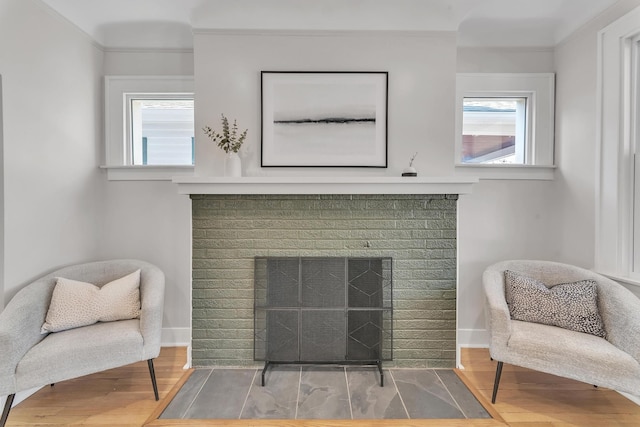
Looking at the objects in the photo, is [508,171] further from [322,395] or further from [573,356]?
[322,395]

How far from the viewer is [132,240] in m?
2.79

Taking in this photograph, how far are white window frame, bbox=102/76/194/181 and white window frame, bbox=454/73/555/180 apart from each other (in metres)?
2.17

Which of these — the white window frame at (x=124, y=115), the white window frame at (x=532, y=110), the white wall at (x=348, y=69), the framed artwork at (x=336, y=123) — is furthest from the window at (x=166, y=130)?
the white window frame at (x=532, y=110)

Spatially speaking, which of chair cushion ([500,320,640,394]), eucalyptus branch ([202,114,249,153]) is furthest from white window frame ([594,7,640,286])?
eucalyptus branch ([202,114,249,153])

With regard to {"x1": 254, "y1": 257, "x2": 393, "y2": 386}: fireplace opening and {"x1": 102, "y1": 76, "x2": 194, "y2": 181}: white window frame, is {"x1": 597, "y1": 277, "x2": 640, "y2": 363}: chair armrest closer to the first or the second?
{"x1": 254, "y1": 257, "x2": 393, "y2": 386}: fireplace opening

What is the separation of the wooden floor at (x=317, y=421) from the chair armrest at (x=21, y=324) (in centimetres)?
40

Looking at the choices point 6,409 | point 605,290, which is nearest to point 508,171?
point 605,290

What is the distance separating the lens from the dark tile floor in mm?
1960

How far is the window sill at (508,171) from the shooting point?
2.78 m

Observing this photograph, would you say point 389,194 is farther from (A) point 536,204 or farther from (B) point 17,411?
(B) point 17,411

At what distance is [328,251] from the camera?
2484 mm

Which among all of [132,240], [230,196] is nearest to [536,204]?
[230,196]

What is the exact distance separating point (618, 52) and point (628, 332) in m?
1.72

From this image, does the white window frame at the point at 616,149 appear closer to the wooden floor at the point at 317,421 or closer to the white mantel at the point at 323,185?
the wooden floor at the point at 317,421
